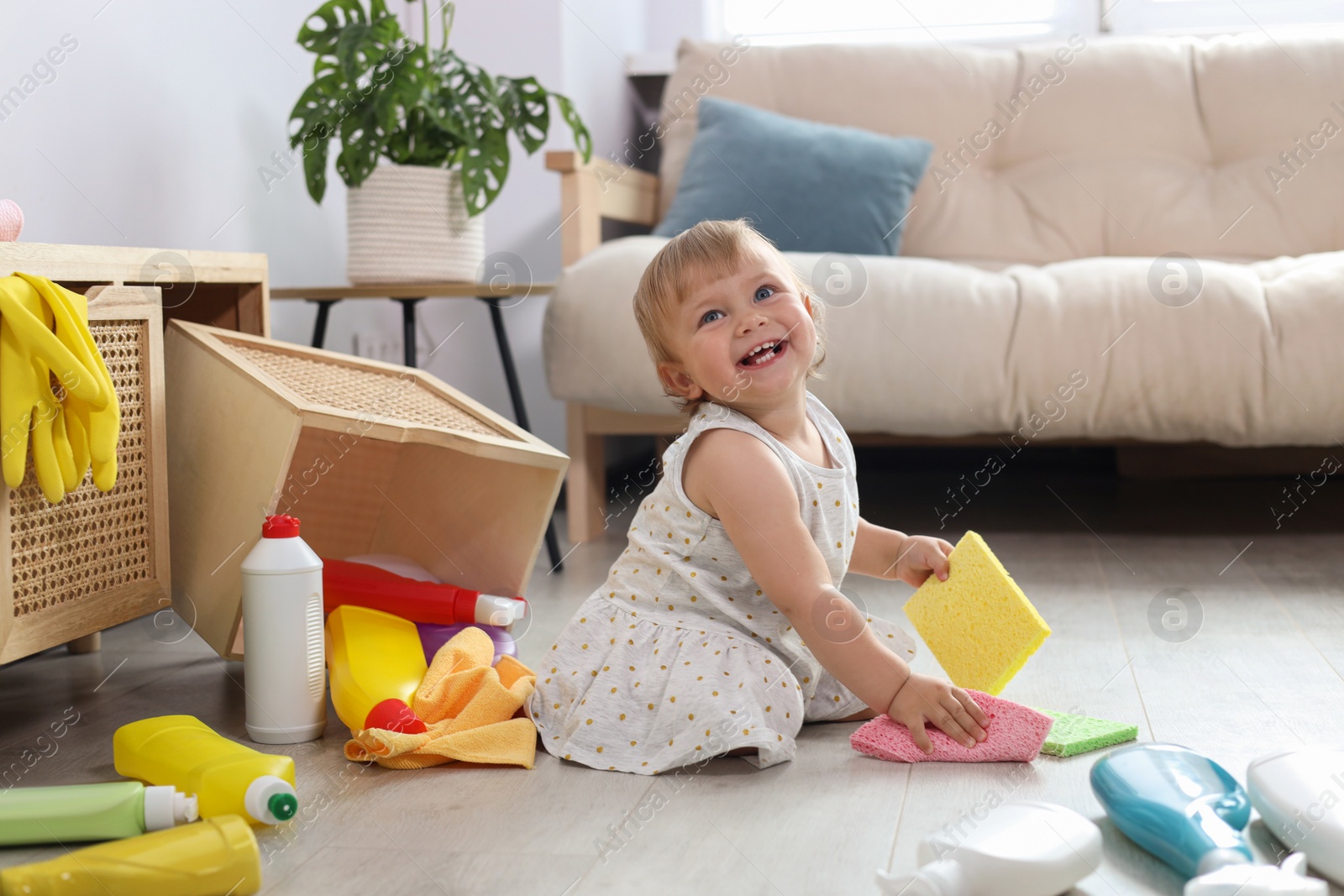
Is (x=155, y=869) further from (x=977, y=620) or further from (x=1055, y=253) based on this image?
(x=1055, y=253)

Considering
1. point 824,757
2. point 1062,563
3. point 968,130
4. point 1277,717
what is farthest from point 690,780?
point 968,130

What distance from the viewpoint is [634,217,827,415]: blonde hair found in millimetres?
1050

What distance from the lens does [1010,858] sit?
2.28 ft


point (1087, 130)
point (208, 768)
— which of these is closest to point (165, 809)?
point (208, 768)

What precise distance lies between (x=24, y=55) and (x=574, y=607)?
3.04 feet

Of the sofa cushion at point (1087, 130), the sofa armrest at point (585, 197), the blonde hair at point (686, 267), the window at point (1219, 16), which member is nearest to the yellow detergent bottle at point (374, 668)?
the blonde hair at point (686, 267)

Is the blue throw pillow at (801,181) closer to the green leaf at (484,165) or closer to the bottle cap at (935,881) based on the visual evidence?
the green leaf at (484,165)

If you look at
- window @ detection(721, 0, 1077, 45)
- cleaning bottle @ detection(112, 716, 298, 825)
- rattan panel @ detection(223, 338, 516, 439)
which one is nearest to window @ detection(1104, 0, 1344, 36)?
window @ detection(721, 0, 1077, 45)

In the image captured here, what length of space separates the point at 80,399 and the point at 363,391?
0.34 metres

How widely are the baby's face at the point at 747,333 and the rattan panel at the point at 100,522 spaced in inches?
21.5

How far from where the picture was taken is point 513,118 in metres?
1.75

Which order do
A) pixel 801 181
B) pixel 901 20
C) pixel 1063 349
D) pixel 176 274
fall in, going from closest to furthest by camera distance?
pixel 176 274 → pixel 1063 349 → pixel 801 181 → pixel 901 20

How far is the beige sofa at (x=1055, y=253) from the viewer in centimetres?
166

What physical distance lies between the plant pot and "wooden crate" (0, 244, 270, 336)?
0.38 m
